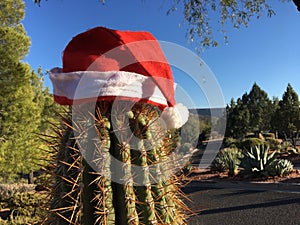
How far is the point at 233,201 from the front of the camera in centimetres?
621

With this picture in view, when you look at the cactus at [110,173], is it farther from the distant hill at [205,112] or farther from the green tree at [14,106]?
the green tree at [14,106]

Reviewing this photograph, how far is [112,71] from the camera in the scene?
1.13 m

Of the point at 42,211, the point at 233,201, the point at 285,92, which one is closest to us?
the point at 42,211

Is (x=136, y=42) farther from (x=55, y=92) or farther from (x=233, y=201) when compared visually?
(x=233, y=201)

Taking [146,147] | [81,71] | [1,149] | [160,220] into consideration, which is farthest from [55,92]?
[1,149]

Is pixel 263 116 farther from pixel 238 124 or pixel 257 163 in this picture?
pixel 257 163

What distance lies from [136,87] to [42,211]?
2.49ft

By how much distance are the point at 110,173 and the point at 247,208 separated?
525 centimetres

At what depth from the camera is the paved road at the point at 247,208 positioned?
4.82 metres

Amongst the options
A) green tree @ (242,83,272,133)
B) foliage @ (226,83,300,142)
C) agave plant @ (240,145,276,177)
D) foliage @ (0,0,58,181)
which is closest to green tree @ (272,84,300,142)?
foliage @ (226,83,300,142)

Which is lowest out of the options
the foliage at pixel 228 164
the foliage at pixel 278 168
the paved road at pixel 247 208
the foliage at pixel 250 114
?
the paved road at pixel 247 208

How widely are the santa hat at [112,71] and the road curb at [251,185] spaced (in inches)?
282

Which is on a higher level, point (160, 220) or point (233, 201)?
point (160, 220)

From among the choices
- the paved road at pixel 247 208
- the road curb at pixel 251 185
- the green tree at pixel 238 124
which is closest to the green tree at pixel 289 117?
the green tree at pixel 238 124
